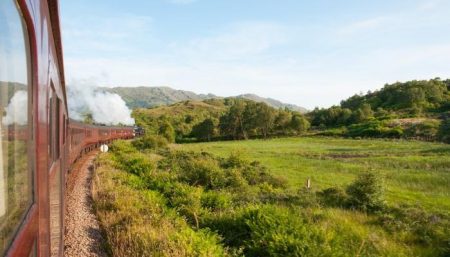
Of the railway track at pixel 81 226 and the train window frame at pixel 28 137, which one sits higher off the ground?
the train window frame at pixel 28 137

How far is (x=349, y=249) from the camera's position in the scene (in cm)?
1038

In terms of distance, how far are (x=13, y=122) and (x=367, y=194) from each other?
16.1 meters

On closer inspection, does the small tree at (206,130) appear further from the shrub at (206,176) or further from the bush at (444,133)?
the shrub at (206,176)

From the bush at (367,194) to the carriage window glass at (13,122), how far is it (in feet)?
51.1

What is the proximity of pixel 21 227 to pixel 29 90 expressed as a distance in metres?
0.63

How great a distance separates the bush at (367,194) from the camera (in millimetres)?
15984

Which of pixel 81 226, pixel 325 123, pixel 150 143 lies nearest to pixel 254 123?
pixel 325 123

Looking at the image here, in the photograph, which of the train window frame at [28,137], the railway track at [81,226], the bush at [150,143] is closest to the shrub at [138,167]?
the railway track at [81,226]

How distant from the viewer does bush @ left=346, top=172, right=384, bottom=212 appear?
16.0m

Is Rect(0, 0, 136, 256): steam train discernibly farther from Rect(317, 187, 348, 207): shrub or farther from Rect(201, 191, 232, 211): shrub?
Rect(317, 187, 348, 207): shrub

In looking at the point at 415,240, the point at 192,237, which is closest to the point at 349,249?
the point at 415,240

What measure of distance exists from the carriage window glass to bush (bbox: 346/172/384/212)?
1558 cm

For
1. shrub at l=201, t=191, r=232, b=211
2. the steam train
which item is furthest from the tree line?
the steam train

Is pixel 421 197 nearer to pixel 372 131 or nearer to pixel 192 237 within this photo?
pixel 192 237
